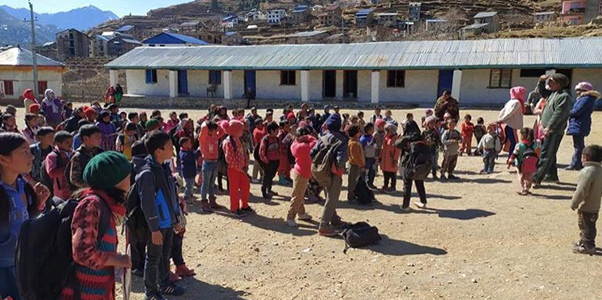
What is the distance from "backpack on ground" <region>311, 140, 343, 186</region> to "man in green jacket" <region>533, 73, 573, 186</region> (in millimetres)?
4097

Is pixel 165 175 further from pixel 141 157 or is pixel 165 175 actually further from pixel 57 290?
pixel 57 290

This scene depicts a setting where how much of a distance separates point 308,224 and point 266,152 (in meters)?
1.82

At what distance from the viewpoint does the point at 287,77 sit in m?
26.4

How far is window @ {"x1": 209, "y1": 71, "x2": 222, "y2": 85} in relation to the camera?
91.8 ft

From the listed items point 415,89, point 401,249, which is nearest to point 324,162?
point 401,249

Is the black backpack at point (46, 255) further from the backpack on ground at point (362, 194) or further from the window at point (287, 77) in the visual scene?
the window at point (287, 77)

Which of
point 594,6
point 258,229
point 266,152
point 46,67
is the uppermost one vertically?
point 594,6

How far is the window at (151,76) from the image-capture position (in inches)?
1139

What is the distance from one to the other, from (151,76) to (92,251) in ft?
92.8

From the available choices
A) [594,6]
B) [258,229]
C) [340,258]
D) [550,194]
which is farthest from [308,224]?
[594,6]

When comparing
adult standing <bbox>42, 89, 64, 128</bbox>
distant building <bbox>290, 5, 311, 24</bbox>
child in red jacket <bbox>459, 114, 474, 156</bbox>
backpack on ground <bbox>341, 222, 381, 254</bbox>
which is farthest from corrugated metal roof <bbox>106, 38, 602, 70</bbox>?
distant building <bbox>290, 5, 311, 24</bbox>

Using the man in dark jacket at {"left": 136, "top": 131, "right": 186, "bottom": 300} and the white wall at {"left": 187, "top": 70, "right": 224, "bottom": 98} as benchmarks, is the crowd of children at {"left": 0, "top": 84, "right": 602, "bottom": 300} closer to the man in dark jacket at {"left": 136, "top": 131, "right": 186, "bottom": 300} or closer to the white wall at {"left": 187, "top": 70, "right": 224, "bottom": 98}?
the man in dark jacket at {"left": 136, "top": 131, "right": 186, "bottom": 300}

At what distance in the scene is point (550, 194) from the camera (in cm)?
754

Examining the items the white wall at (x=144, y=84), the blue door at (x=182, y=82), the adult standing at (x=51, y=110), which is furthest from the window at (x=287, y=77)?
the adult standing at (x=51, y=110)
